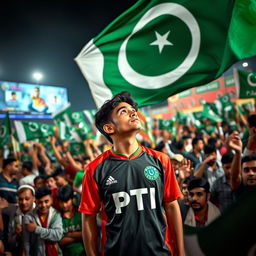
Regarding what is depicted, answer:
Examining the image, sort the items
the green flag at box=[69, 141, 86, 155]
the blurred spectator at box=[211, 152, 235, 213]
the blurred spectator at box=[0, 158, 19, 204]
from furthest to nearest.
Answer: the green flag at box=[69, 141, 86, 155] → the blurred spectator at box=[0, 158, 19, 204] → the blurred spectator at box=[211, 152, 235, 213]

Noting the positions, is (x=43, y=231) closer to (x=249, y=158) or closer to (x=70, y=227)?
(x=70, y=227)

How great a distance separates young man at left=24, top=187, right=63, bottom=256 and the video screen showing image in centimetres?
3053

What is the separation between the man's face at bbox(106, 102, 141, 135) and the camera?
1.87m

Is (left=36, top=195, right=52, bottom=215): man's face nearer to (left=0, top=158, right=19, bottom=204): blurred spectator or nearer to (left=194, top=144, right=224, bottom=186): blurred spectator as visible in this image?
(left=0, top=158, right=19, bottom=204): blurred spectator

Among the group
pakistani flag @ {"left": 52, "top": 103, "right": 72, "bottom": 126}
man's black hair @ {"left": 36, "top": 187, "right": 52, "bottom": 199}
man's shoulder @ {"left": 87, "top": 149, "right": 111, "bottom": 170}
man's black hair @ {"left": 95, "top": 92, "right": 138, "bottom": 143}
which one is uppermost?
pakistani flag @ {"left": 52, "top": 103, "right": 72, "bottom": 126}

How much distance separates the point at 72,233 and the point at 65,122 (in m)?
5.58

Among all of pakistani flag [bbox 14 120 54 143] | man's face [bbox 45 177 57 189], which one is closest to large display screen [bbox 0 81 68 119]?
pakistani flag [bbox 14 120 54 143]

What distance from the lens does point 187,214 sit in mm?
2764

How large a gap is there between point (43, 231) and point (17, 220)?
2.34 ft

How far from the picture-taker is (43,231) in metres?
2.79

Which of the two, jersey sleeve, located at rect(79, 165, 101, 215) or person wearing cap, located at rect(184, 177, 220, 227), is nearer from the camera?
jersey sleeve, located at rect(79, 165, 101, 215)

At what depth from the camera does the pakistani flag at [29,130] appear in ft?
26.0

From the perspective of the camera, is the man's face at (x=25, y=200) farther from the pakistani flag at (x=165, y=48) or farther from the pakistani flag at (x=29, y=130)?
the pakistani flag at (x=29, y=130)

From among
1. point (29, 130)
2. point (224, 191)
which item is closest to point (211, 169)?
point (224, 191)
